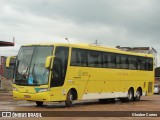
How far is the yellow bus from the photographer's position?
72.2ft

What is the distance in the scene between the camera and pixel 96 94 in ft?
86.5

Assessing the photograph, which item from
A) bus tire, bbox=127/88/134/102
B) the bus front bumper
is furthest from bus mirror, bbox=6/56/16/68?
bus tire, bbox=127/88/134/102

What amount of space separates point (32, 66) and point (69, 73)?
2.08 metres

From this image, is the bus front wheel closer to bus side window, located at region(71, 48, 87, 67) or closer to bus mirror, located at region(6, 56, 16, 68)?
bus side window, located at region(71, 48, 87, 67)

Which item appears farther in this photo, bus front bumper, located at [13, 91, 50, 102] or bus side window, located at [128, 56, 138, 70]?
bus side window, located at [128, 56, 138, 70]

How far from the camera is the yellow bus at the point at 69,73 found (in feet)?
72.2

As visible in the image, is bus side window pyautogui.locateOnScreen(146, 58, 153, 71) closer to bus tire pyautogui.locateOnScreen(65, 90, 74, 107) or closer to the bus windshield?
bus tire pyautogui.locateOnScreen(65, 90, 74, 107)

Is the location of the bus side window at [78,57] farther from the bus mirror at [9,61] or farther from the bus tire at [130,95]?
the bus tire at [130,95]

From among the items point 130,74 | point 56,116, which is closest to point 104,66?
point 130,74

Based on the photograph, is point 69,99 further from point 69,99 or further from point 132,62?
point 132,62

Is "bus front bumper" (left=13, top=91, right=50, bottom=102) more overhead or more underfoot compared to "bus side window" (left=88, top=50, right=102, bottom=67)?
more underfoot

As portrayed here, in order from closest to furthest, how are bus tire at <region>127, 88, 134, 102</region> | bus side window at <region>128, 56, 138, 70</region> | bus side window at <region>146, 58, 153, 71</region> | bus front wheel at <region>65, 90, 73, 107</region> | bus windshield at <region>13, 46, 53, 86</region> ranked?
bus windshield at <region>13, 46, 53, 86</region> → bus front wheel at <region>65, 90, 73, 107</region> → bus side window at <region>128, 56, 138, 70</region> → bus tire at <region>127, 88, 134, 102</region> → bus side window at <region>146, 58, 153, 71</region>

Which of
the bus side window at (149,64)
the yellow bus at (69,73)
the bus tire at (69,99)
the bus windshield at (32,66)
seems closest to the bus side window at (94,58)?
the yellow bus at (69,73)

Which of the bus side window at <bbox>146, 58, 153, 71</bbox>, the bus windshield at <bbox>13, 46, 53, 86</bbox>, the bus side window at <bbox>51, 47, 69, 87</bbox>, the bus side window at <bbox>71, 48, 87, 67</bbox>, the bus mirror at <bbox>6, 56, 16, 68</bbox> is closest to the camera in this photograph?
the bus windshield at <bbox>13, 46, 53, 86</bbox>
